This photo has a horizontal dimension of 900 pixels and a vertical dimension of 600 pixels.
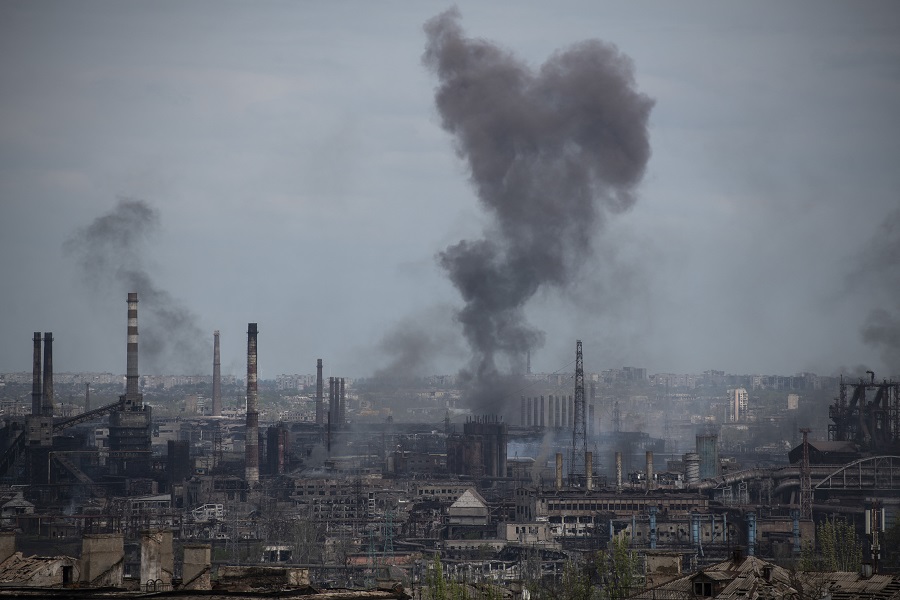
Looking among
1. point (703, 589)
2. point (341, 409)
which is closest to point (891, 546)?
point (703, 589)

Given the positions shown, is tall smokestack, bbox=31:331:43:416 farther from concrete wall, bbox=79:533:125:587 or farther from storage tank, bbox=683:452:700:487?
concrete wall, bbox=79:533:125:587

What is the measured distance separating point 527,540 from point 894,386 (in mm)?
21981

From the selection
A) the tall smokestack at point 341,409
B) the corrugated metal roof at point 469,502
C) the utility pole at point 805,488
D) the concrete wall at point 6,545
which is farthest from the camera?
the tall smokestack at point 341,409

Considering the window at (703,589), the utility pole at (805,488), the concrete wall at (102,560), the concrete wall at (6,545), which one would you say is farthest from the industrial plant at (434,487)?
the concrete wall at (102,560)

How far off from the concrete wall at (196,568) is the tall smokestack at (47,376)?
240 feet

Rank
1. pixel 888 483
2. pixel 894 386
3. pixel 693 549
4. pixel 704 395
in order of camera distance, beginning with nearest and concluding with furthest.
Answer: pixel 693 549
pixel 888 483
pixel 894 386
pixel 704 395

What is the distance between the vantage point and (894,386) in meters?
85.6

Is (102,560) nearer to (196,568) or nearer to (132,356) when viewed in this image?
(196,568)

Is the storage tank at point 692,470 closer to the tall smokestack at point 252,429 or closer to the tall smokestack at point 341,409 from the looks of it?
the tall smokestack at point 252,429

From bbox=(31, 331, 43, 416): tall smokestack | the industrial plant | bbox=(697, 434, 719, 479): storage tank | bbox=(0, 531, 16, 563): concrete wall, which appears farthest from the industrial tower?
bbox=(0, 531, 16, 563): concrete wall

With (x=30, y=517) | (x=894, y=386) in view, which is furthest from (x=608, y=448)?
(x=30, y=517)

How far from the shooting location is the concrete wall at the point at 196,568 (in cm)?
A: 2094

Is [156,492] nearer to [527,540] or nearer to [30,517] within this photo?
[30,517]

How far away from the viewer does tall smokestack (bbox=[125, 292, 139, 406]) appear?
94.2 metres
